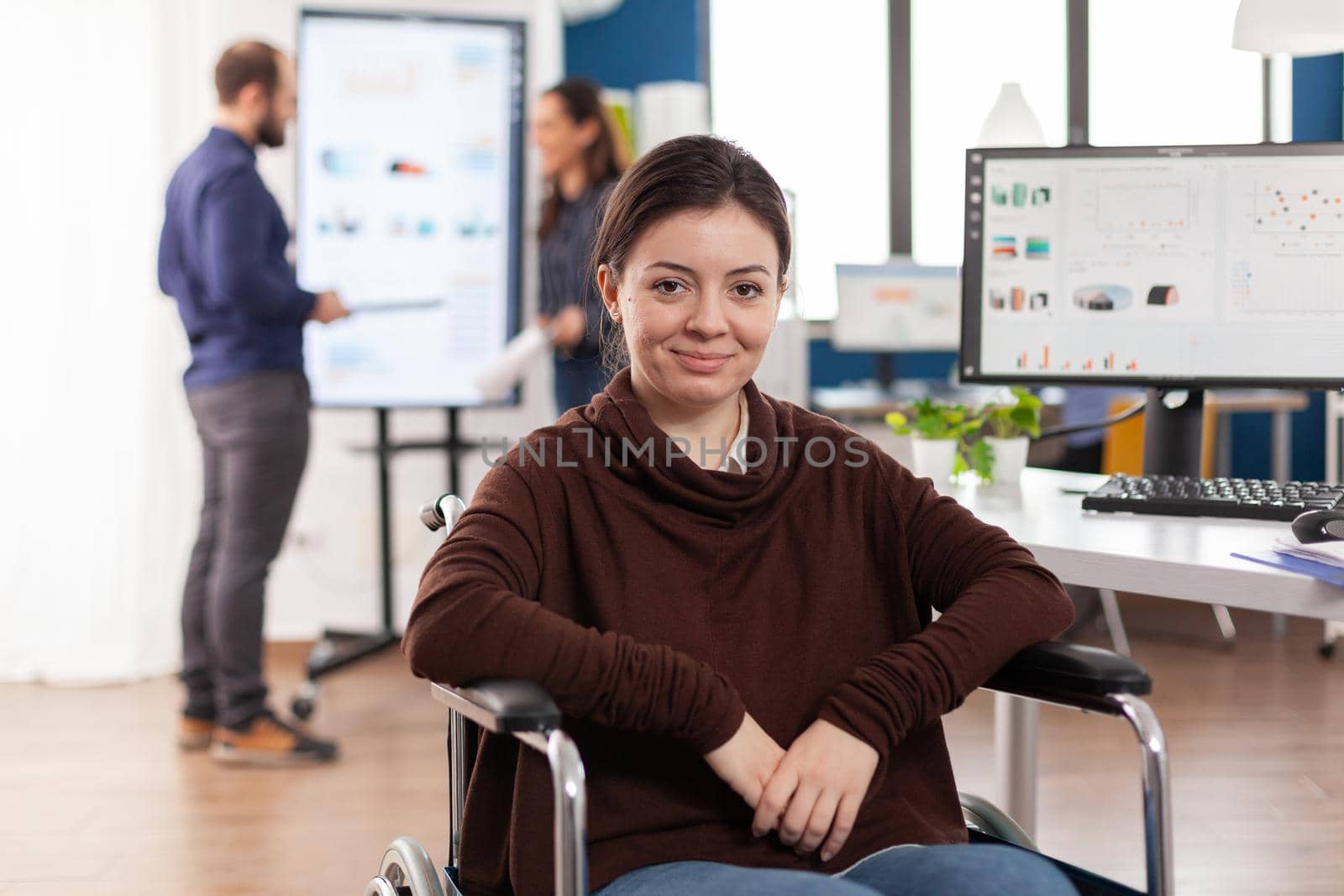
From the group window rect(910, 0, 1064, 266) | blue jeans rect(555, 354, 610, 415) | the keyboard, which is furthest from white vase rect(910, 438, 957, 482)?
window rect(910, 0, 1064, 266)

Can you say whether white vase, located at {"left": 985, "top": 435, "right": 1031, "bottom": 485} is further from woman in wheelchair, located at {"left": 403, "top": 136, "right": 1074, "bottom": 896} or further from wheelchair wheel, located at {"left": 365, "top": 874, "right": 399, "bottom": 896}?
wheelchair wheel, located at {"left": 365, "top": 874, "right": 399, "bottom": 896}

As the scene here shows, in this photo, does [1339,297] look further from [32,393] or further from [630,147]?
[32,393]

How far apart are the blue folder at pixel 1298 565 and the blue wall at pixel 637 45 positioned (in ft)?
12.2

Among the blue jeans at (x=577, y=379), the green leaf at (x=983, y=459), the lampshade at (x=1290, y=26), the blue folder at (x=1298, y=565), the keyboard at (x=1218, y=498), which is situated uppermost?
the lampshade at (x=1290, y=26)

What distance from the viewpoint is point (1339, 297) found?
1.79 m

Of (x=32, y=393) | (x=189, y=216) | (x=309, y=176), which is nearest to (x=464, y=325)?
(x=309, y=176)

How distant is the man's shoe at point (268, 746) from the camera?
2832 mm

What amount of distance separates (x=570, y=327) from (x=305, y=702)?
1113 mm

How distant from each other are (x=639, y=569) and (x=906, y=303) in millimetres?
3173

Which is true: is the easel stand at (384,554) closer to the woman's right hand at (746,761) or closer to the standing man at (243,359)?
the standing man at (243,359)

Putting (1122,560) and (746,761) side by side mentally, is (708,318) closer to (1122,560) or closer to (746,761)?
(746,761)

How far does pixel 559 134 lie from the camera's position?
129 inches

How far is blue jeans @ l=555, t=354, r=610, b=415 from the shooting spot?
3334 mm

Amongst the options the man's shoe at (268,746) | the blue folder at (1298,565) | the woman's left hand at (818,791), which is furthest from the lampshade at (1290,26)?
the man's shoe at (268,746)
